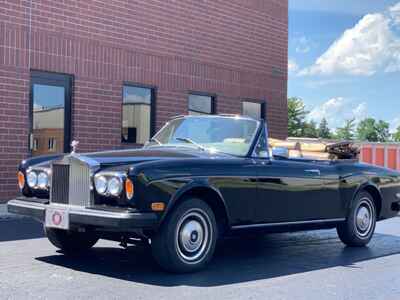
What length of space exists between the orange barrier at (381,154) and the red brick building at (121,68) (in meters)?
6.94

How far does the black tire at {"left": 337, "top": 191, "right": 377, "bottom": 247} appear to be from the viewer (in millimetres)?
8328

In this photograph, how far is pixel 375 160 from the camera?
23.5 meters

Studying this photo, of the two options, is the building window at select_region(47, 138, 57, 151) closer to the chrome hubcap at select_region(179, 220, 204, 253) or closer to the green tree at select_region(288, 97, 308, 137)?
the chrome hubcap at select_region(179, 220, 204, 253)

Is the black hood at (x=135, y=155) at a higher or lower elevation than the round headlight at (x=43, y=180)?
higher

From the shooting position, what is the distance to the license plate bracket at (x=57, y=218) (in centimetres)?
604

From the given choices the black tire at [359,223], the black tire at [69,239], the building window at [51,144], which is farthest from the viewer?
the building window at [51,144]

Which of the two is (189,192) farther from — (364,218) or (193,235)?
(364,218)

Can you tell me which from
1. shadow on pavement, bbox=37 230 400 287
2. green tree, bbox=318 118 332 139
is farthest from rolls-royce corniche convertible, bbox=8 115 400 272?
green tree, bbox=318 118 332 139

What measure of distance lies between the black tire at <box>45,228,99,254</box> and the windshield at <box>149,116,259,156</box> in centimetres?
135

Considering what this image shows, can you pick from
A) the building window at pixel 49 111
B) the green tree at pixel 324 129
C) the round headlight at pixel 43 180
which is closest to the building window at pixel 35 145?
the building window at pixel 49 111

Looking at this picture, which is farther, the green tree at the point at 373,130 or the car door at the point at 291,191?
the green tree at the point at 373,130

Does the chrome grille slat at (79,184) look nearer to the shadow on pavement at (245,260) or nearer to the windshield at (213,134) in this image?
the shadow on pavement at (245,260)

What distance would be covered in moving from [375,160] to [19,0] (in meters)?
15.5

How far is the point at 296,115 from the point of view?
2697 inches
